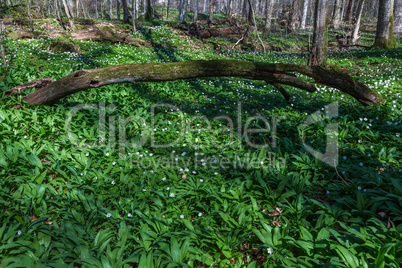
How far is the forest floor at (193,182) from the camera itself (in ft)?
7.61

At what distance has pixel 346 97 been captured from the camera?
695cm

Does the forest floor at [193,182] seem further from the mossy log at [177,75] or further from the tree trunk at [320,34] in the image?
the tree trunk at [320,34]

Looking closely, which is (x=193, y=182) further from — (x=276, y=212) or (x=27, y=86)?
(x=27, y=86)

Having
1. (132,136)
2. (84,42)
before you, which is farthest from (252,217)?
(84,42)

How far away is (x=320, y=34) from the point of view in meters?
8.16

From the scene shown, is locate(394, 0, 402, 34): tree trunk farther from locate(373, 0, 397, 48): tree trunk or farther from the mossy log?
the mossy log

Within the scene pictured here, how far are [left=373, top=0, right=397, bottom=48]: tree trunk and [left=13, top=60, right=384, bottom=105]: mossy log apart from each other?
9786 millimetres

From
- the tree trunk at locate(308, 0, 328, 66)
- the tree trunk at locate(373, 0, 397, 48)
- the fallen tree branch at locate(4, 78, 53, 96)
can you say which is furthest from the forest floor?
the tree trunk at locate(373, 0, 397, 48)

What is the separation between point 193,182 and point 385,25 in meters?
14.7

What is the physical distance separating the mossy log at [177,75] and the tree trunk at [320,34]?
355 centimetres

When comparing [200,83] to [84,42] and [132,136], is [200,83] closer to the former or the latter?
Answer: [132,136]

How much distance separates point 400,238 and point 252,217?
4.71ft

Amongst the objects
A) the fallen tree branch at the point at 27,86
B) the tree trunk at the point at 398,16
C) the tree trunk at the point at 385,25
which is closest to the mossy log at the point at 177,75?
the fallen tree branch at the point at 27,86

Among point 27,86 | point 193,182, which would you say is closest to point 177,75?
point 193,182
